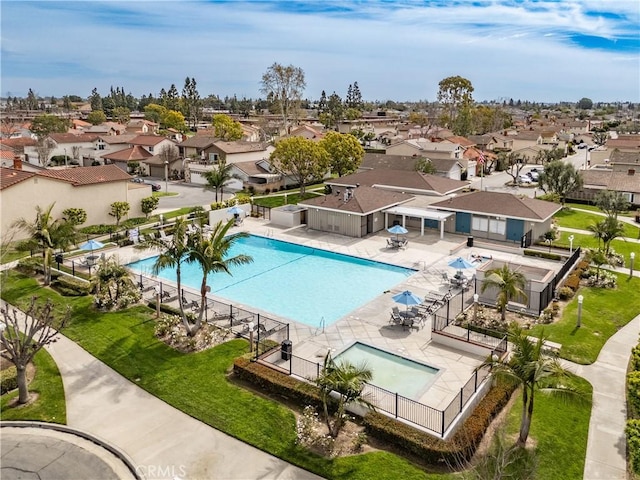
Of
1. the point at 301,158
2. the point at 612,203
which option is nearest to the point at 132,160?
the point at 301,158

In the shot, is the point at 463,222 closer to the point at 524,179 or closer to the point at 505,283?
the point at 505,283

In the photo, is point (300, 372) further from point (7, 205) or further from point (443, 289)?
point (7, 205)

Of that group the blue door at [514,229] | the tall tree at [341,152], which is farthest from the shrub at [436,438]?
the tall tree at [341,152]

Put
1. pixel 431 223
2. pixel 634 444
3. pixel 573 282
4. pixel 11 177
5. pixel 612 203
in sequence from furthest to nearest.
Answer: pixel 612 203, pixel 431 223, pixel 11 177, pixel 573 282, pixel 634 444

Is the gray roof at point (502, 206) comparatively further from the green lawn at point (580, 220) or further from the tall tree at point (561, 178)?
the tall tree at point (561, 178)

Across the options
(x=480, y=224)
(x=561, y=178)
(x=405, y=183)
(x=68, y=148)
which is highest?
(x=68, y=148)

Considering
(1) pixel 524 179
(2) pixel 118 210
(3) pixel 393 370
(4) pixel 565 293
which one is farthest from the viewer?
(1) pixel 524 179

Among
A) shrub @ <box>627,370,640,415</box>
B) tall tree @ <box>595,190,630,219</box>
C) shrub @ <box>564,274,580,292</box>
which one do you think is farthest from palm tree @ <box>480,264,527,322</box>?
tall tree @ <box>595,190,630,219</box>
